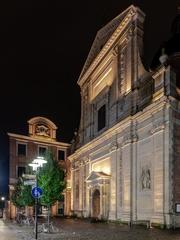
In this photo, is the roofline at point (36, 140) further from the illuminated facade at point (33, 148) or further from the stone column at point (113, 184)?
the stone column at point (113, 184)

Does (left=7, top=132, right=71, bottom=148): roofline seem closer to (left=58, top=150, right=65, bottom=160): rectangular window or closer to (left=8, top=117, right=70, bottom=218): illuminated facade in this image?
(left=8, top=117, right=70, bottom=218): illuminated facade

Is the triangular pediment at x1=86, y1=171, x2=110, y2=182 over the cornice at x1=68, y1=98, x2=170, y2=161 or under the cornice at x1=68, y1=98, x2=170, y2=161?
under

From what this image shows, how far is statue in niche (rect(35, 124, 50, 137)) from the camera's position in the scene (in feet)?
216

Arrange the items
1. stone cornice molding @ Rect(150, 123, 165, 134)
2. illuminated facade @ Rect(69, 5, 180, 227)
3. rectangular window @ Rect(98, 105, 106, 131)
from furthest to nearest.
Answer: rectangular window @ Rect(98, 105, 106, 131) < stone cornice molding @ Rect(150, 123, 165, 134) < illuminated facade @ Rect(69, 5, 180, 227)

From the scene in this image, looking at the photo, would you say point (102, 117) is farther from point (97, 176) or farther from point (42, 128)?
point (42, 128)

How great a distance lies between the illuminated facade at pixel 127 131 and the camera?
31.5 meters

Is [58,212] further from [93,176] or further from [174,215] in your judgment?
[174,215]

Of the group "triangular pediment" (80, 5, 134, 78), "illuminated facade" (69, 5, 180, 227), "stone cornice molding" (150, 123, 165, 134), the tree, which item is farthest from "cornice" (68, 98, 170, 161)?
"triangular pediment" (80, 5, 134, 78)

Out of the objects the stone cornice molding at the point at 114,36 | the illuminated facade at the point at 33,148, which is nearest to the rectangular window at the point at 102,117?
the stone cornice molding at the point at 114,36

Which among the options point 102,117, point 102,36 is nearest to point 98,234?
point 102,117


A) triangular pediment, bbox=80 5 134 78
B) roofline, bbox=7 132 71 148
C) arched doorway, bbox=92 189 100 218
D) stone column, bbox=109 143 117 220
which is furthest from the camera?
roofline, bbox=7 132 71 148

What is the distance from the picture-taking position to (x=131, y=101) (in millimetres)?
38469

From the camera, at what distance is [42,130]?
66.3 metres

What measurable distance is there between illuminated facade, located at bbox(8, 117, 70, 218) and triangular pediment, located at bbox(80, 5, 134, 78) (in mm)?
14151
